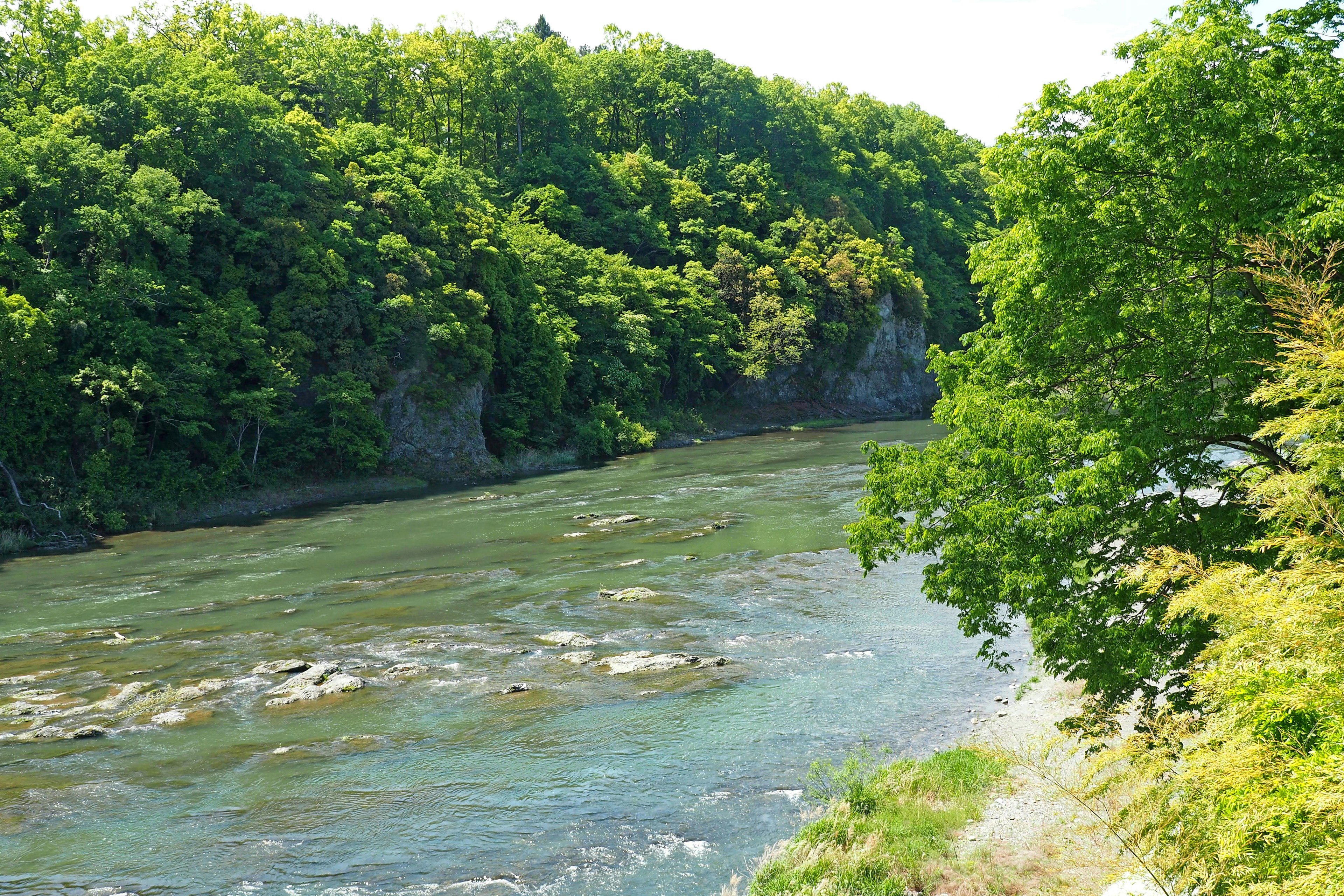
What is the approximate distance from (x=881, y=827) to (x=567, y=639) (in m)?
12.9

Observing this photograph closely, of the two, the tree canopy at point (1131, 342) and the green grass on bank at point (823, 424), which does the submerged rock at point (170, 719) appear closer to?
the tree canopy at point (1131, 342)

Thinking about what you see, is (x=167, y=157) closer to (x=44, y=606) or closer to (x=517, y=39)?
(x=44, y=606)

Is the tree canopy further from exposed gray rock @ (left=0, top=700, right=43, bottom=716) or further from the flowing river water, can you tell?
exposed gray rock @ (left=0, top=700, right=43, bottom=716)

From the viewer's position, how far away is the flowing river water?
14.2 meters

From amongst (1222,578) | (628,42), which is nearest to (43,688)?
(1222,578)

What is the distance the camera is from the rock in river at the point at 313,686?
68.8 feet

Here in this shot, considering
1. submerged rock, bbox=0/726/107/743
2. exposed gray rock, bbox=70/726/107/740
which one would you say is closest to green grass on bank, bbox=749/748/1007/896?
exposed gray rock, bbox=70/726/107/740

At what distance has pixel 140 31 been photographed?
232 ft

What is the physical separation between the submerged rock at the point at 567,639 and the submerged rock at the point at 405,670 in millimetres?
3292

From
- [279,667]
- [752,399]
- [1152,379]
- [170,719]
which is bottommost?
[170,719]

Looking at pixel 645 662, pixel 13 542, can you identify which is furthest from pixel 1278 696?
pixel 13 542

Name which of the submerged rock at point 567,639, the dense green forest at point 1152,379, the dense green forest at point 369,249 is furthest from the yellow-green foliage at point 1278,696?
the submerged rock at point 567,639

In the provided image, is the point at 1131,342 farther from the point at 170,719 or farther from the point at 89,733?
the point at 89,733

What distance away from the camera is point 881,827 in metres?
13.1
